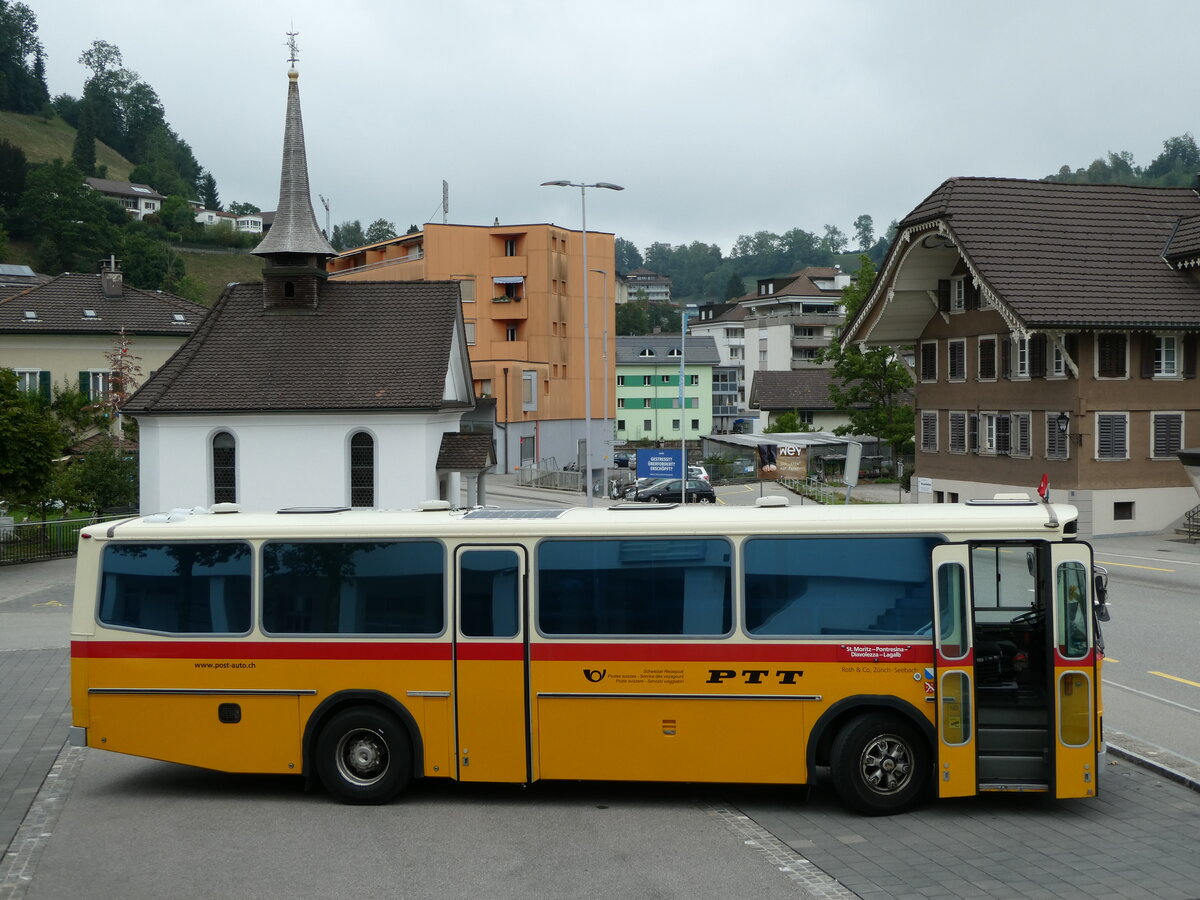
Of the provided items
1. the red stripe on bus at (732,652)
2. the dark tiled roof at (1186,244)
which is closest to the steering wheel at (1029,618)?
the red stripe on bus at (732,652)

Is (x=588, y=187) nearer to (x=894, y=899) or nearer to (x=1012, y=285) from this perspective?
(x=1012, y=285)

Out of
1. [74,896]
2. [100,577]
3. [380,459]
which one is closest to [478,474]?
[380,459]

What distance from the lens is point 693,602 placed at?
1079 centimetres

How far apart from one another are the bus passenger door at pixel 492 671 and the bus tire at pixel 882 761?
271cm

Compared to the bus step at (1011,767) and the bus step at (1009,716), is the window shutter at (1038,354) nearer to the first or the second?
the bus step at (1009,716)

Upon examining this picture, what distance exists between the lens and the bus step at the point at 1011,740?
34.3 ft

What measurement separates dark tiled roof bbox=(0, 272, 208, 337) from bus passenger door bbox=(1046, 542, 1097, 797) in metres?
62.8

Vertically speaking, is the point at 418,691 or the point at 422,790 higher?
the point at 418,691

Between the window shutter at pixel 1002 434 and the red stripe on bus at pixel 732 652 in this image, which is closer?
the red stripe on bus at pixel 732 652

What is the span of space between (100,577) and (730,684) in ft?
19.1

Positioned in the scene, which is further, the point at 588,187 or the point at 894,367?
the point at 894,367

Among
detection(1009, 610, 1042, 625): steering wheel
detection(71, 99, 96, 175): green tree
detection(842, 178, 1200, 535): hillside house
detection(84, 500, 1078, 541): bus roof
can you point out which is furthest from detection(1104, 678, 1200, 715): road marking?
detection(71, 99, 96, 175): green tree

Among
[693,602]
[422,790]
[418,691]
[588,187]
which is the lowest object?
[422,790]

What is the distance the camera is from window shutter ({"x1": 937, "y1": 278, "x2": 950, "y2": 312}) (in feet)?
148
